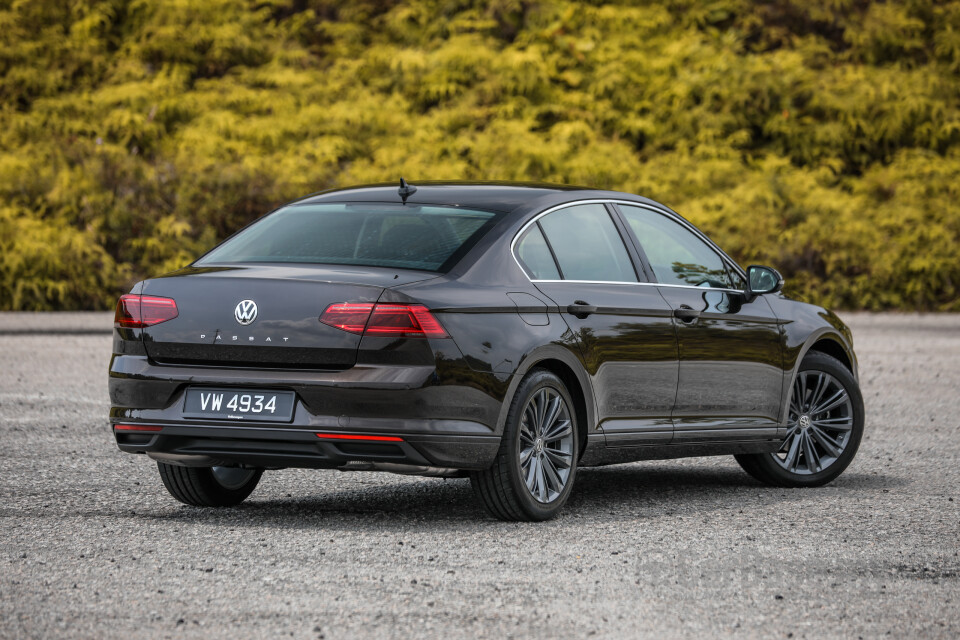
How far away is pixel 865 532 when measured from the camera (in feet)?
21.3

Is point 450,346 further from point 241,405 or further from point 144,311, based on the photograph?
point 144,311

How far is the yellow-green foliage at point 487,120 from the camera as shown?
2400 centimetres

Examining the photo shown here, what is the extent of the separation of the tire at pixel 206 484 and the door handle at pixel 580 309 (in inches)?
73.2

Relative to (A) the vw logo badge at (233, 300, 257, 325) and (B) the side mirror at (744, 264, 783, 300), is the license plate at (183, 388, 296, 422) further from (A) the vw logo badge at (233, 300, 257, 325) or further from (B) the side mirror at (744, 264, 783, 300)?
(B) the side mirror at (744, 264, 783, 300)

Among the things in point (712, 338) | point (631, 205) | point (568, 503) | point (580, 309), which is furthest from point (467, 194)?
point (568, 503)

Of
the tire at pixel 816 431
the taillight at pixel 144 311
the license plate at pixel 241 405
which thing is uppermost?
the taillight at pixel 144 311

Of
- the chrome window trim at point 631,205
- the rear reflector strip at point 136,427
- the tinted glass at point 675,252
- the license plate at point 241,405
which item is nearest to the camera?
the license plate at point 241,405

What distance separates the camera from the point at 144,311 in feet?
21.0

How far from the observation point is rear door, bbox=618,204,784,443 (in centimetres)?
739

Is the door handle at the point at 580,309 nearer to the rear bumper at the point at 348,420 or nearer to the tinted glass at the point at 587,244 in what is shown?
the tinted glass at the point at 587,244

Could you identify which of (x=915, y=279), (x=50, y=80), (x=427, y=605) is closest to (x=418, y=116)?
(x=50, y=80)

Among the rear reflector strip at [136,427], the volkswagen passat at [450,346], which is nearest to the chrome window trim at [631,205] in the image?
the volkswagen passat at [450,346]

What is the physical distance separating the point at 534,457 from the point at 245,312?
4.72ft

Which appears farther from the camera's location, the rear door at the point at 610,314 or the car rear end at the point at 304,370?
the rear door at the point at 610,314
